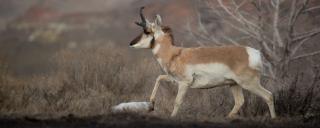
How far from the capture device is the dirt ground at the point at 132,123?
1121cm

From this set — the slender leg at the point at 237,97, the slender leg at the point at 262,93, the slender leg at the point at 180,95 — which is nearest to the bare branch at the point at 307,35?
the slender leg at the point at 237,97

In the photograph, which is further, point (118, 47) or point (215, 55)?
point (118, 47)

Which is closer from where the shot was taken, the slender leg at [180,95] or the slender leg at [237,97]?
the slender leg at [180,95]

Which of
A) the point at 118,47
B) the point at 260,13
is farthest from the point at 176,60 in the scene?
the point at 118,47

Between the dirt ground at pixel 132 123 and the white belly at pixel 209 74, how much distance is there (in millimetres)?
1083

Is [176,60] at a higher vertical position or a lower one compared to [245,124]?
higher

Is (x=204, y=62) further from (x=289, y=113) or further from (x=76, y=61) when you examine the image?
(x=76, y=61)

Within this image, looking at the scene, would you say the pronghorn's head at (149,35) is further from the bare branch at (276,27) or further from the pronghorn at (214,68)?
the bare branch at (276,27)

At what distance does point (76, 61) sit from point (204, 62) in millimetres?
8137

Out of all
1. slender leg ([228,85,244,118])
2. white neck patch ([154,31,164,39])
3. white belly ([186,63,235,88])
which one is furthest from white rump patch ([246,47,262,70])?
white neck patch ([154,31,164,39])

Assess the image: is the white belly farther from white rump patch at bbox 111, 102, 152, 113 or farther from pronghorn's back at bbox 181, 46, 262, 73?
white rump patch at bbox 111, 102, 152, 113

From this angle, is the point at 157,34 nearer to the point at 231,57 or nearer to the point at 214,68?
the point at 214,68

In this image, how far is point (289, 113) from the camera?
46.3ft

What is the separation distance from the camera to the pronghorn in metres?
13.3
